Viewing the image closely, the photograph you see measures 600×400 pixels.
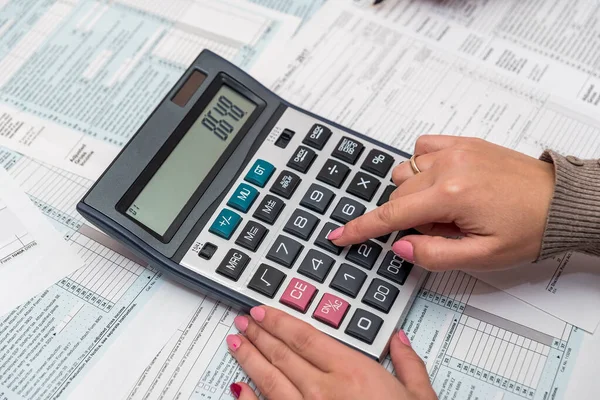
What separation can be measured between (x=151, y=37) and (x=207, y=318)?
408mm

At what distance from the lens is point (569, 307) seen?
0.58 m

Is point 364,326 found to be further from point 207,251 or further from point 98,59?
point 98,59

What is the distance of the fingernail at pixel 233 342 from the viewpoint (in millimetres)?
556

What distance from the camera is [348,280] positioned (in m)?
0.55

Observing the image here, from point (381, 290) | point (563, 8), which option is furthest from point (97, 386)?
point (563, 8)

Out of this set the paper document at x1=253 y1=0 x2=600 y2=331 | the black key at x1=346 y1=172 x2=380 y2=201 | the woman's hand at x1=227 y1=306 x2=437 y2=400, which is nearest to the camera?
the woman's hand at x1=227 y1=306 x2=437 y2=400

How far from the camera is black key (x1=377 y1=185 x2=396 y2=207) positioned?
1.95 feet

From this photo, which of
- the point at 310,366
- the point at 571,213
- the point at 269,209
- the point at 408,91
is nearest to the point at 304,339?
the point at 310,366

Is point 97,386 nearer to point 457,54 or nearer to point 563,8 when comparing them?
point 457,54

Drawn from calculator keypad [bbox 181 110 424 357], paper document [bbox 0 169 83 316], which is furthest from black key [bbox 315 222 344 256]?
paper document [bbox 0 169 83 316]

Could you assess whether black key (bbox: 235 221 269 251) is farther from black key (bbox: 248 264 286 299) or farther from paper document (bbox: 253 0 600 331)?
paper document (bbox: 253 0 600 331)

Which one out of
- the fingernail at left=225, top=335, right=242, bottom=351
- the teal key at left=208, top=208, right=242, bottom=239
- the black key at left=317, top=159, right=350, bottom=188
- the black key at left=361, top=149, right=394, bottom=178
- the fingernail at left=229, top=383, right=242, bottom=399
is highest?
the black key at left=361, top=149, right=394, bottom=178

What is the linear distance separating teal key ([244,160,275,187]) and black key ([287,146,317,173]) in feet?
0.07

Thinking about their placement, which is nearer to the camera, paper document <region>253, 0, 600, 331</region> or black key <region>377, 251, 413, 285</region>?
black key <region>377, 251, 413, 285</region>
